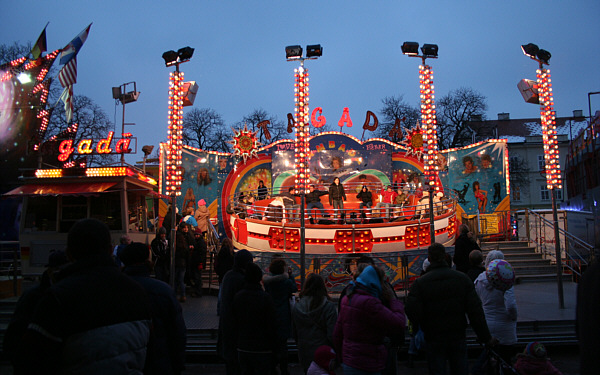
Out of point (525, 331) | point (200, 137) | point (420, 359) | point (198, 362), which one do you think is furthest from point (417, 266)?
point (200, 137)

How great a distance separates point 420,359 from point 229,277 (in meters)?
4.19

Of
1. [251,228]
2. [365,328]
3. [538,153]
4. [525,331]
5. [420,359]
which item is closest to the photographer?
[365,328]

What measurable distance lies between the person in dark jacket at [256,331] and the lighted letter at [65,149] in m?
15.6

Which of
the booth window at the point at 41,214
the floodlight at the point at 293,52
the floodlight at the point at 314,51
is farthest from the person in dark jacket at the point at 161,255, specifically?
the floodlight at the point at 314,51

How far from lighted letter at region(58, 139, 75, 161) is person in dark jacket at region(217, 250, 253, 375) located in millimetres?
14870

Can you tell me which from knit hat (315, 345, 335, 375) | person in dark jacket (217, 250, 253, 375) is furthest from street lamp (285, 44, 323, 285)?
knit hat (315, 345, 335, 375)

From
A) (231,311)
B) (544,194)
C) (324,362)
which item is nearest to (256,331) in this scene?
(231,311)

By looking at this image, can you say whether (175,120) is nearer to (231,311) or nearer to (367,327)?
(231,311)

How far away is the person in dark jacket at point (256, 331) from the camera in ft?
15.7

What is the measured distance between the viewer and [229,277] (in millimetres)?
5516

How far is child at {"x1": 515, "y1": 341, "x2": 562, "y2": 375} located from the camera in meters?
4.12

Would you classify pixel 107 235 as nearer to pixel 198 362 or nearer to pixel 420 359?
pixel 198 362

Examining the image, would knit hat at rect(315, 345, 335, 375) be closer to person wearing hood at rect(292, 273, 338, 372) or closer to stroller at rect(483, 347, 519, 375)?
person wearing hood at rect(292, 273, 338, 372)

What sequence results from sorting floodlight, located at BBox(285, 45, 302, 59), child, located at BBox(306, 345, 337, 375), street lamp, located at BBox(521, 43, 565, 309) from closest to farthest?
child, located at BBox(306, 345, 337, 375) → street lamp, located at BBox(521, 43, 565, 309) → floodlight, located at BBox(285, 45, 302, 59)
